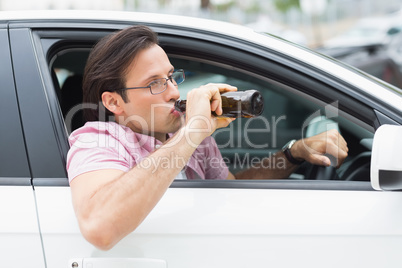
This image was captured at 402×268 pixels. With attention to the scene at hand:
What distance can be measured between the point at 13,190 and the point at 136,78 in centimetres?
58

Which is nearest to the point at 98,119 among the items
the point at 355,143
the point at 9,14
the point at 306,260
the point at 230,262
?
the point at 9,14

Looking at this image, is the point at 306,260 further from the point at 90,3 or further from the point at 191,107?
the point at 90,3

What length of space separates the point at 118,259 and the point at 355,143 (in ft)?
4.39

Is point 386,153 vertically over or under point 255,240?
over

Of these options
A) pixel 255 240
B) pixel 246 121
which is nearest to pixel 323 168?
pixel 246 121

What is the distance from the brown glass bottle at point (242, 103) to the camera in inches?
60.8

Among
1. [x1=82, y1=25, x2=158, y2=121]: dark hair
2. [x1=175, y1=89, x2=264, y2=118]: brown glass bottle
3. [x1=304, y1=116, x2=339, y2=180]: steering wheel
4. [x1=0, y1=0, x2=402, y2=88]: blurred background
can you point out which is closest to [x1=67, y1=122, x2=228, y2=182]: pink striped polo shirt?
[x1=82, y1=25, x2=158, y2=121]: dark hair

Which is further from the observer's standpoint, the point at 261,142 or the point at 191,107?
the point at 261,142

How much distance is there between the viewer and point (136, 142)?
1785 mm

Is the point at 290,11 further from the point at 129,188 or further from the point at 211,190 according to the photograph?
the point at 129,188

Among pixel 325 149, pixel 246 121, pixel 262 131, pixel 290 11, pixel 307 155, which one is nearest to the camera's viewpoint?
pixel 325 149

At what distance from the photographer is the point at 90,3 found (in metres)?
22.7

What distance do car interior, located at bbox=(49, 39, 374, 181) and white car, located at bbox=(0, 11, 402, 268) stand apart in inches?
3.3

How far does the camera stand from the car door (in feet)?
4.93
